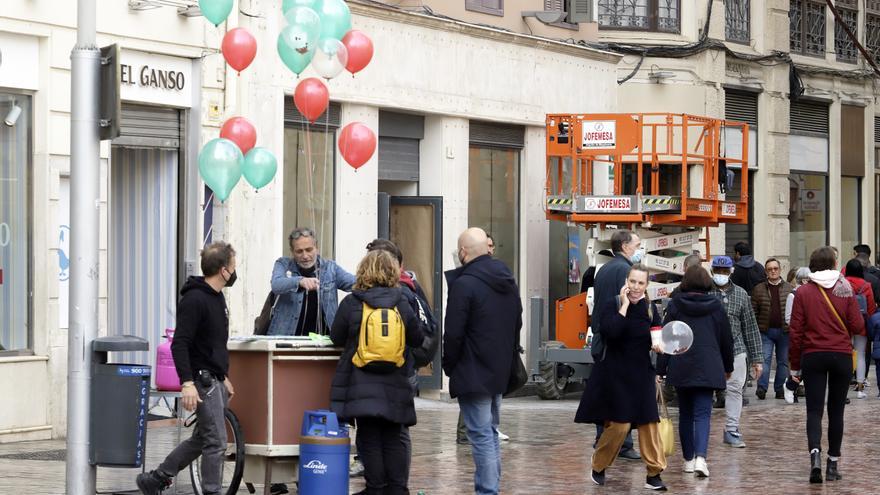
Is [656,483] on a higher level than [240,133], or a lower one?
lower

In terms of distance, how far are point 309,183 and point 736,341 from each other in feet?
16.6

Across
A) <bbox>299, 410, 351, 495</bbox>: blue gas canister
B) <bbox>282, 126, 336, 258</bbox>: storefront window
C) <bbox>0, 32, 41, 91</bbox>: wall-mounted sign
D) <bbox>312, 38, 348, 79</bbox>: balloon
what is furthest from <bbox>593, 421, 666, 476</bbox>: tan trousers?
<bbox>282, 126, 336, 258</bbox>: storefront window

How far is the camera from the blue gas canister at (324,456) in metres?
10.5

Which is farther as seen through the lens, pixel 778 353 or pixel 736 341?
pixel 778 353

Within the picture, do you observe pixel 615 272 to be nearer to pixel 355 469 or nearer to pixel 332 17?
pixel 355 469

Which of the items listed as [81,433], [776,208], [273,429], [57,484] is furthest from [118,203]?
[776,208]

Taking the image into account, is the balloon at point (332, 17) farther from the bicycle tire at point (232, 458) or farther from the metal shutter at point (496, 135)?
the metal shutter at point (496, 135)

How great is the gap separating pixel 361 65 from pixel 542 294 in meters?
8.05

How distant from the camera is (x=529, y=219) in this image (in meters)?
22.6

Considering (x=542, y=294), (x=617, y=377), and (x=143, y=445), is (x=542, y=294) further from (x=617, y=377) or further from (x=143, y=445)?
(x=143, y=445)

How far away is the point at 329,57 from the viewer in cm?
1442

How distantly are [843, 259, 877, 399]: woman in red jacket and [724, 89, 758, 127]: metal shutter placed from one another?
5.34 metres

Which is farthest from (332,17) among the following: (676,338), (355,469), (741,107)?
(741,107)

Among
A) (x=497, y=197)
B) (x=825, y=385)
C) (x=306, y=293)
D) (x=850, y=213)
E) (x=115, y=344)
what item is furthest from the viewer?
(x=850, y=213)
